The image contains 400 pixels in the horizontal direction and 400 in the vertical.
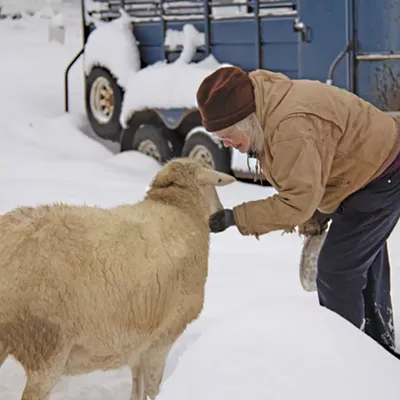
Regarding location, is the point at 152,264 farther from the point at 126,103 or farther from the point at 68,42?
the point at 68,42

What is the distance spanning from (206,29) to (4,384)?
16.9ft

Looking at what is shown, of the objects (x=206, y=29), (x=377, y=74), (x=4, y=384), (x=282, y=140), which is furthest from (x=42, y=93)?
(x=282, y=140)

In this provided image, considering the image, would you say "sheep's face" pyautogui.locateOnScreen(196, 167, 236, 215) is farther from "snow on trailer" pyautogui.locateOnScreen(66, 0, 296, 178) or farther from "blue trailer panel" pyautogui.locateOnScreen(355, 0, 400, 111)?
"snow on trailer" pyautogui.locateOnScreen(66, 0, 296, 178)

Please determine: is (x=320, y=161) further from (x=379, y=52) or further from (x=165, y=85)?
(x=165, y=85)

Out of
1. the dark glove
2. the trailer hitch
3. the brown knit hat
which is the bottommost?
the dark glove

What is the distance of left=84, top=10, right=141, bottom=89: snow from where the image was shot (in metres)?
8.82

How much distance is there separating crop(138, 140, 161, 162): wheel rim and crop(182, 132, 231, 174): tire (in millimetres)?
537

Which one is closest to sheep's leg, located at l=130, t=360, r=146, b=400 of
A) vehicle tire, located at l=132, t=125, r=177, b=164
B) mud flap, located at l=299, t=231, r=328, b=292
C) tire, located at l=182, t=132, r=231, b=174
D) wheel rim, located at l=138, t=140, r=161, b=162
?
mud flap, located at l=299, t=231, r=328, b=292

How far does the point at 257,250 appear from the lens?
18.0 ft

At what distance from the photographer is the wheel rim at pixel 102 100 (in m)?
9.30

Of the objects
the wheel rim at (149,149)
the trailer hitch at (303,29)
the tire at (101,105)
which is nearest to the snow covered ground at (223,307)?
the wheel rim at (149,149)

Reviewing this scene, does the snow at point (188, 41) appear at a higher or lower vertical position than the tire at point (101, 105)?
higher

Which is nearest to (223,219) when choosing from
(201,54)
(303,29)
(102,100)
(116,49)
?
(303,29)

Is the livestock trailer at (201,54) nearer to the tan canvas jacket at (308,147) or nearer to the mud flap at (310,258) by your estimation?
the mud flap at (310,258)
